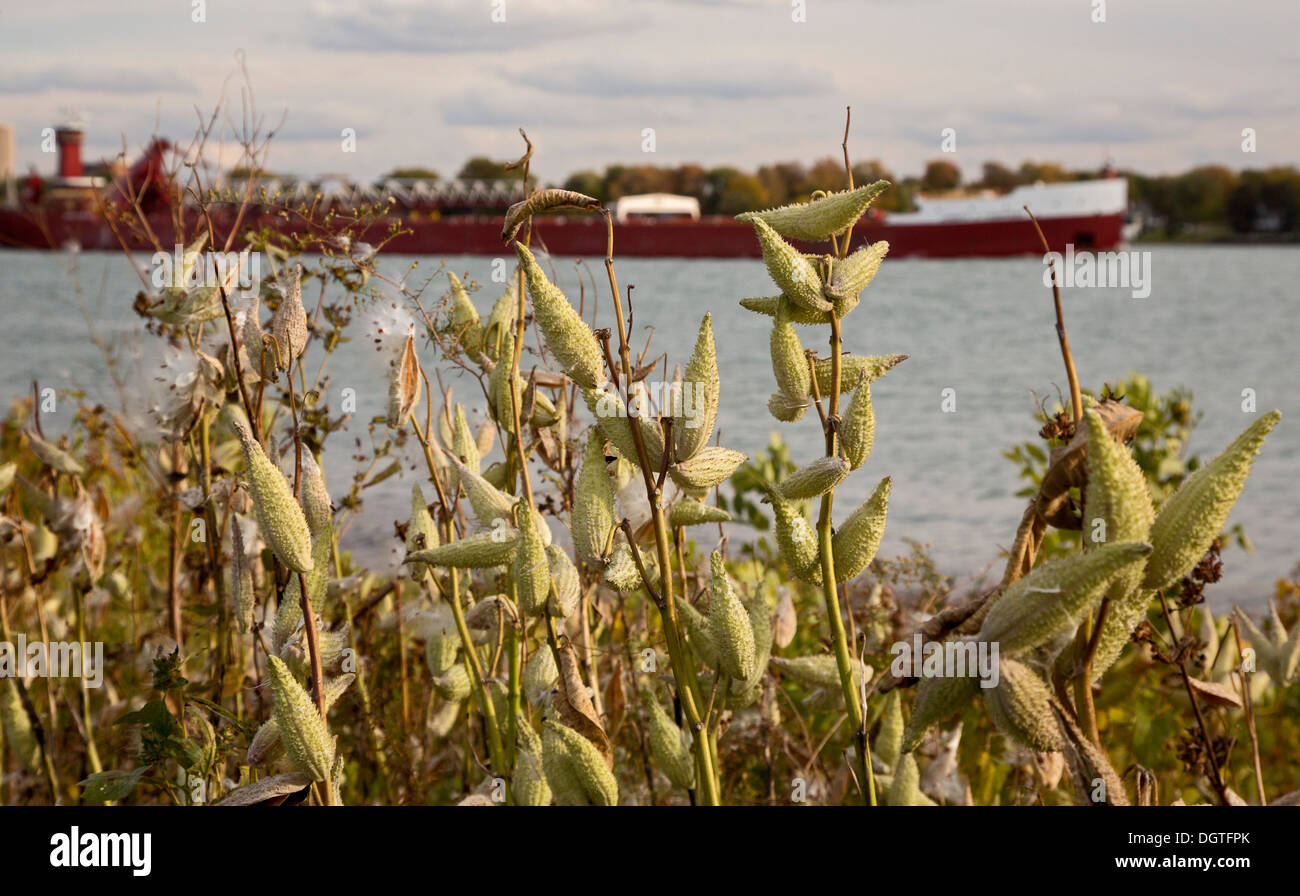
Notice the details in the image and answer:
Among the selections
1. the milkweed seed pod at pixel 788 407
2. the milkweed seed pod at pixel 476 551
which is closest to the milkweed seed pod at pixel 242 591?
the milkweed seed pod at pixel 476 551

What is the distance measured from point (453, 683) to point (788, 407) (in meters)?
0.78

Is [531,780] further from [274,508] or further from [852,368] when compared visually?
[852,368]

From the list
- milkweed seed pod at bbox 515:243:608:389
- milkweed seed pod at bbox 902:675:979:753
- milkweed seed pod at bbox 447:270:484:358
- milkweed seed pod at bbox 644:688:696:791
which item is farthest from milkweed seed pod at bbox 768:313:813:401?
milkweed seed pod at bbox 447:270:484:358

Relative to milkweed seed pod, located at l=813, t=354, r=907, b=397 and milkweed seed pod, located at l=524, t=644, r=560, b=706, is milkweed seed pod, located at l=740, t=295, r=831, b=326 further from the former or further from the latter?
milkweed seed pod, located at l=524, t=644, r=560, b=706

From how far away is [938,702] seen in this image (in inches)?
25.4

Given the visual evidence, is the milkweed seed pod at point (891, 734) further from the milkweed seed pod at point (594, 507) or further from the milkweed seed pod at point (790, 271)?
the milkweed seed pod at point (790, 271)

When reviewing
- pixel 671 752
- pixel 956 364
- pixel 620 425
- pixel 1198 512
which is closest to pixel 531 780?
pixel 671 752

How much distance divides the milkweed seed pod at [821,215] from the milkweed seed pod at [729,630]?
234 millimetres

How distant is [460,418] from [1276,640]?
967 mm

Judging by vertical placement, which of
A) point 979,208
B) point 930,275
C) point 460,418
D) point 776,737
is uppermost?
point 979,208

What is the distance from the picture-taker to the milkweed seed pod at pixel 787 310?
0.75m

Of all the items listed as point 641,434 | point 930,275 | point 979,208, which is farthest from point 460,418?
point 979,208
